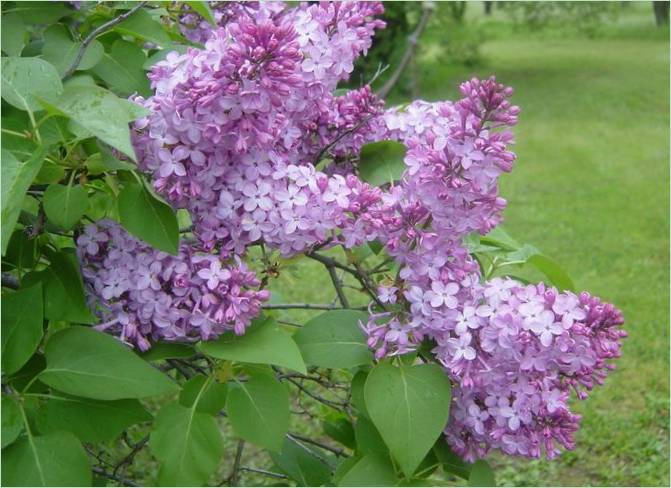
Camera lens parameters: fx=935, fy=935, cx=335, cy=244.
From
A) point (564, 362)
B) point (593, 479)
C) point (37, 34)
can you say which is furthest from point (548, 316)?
point (593, 479)

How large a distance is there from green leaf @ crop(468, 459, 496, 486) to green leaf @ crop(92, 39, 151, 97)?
0.75 m

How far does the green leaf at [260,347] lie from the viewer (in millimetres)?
1081

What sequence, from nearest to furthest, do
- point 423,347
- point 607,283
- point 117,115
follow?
point 117,115 → point 423,347 → point 607,283

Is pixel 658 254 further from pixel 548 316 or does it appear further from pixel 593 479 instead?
pixel 548 316

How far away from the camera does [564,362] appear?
114 centimetres

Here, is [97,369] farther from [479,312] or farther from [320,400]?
[320,400]

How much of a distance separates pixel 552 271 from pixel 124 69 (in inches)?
29.2

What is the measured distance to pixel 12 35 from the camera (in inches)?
61.6

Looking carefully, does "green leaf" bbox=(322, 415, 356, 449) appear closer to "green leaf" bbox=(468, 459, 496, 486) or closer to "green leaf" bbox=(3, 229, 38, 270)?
"green leaf" bbox=(468, 459, 496, 486)

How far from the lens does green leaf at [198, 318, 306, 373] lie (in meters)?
1.08

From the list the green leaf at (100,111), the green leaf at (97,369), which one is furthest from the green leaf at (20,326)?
the green leaf at (100,111)

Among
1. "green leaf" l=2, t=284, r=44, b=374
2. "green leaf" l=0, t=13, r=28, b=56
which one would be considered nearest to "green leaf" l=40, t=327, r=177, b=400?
"green leaf" l=2, t=284, r=44, b=374

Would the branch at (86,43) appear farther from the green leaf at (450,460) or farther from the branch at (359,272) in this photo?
the green leaf at (450,460)

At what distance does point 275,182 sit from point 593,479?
9.17 feet
